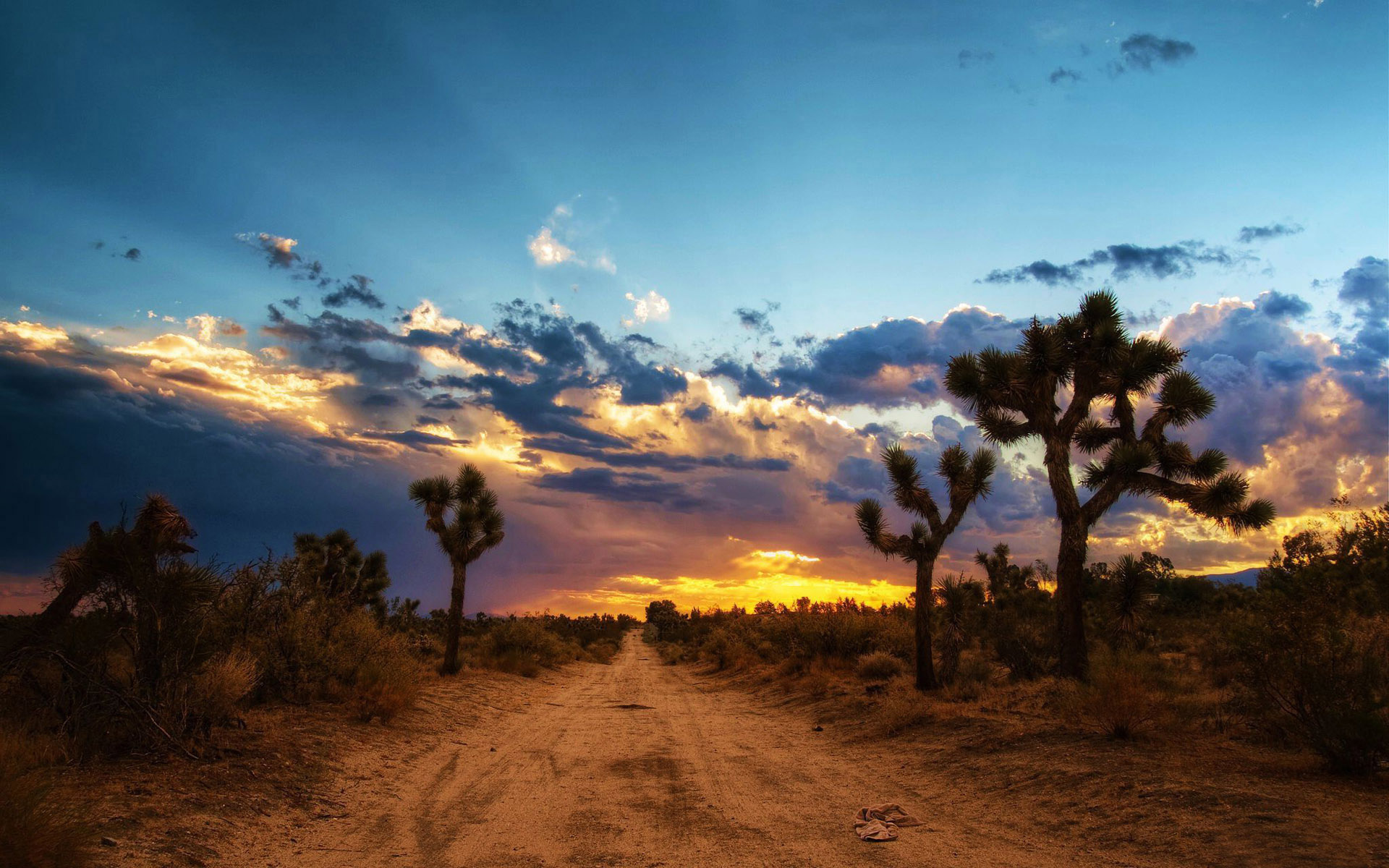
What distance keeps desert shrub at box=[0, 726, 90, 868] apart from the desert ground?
61 cm

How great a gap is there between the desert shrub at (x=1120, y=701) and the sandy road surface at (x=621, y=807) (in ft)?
9.95

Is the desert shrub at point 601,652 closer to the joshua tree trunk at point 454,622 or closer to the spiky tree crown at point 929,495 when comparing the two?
the joshua tree trunk at point 454,622

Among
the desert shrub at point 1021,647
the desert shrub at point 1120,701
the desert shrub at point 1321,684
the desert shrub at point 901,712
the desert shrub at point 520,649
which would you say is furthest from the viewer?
the desert shrub at point 520,649

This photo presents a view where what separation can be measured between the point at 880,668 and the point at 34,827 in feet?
61.3

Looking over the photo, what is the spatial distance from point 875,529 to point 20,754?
54.7ft

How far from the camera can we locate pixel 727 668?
32688mm

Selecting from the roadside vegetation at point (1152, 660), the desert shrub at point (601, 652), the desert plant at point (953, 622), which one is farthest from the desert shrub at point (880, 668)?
the desert shrub at point (601, 652)

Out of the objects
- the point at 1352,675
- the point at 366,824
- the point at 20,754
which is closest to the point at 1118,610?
the point at 1352,675

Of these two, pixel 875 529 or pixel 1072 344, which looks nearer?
pixel 1072 344

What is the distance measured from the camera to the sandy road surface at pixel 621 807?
21.6 ft

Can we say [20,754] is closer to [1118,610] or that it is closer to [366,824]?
[366,824]

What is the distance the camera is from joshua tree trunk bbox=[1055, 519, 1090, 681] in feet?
48.5

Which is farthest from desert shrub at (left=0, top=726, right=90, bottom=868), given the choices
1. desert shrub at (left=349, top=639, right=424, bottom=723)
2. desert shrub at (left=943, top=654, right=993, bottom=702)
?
desert shrub at (left=943, top=654, right=993, bottom=702)

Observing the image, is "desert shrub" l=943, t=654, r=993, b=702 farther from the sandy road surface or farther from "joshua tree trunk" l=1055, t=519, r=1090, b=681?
the sandy road surface
